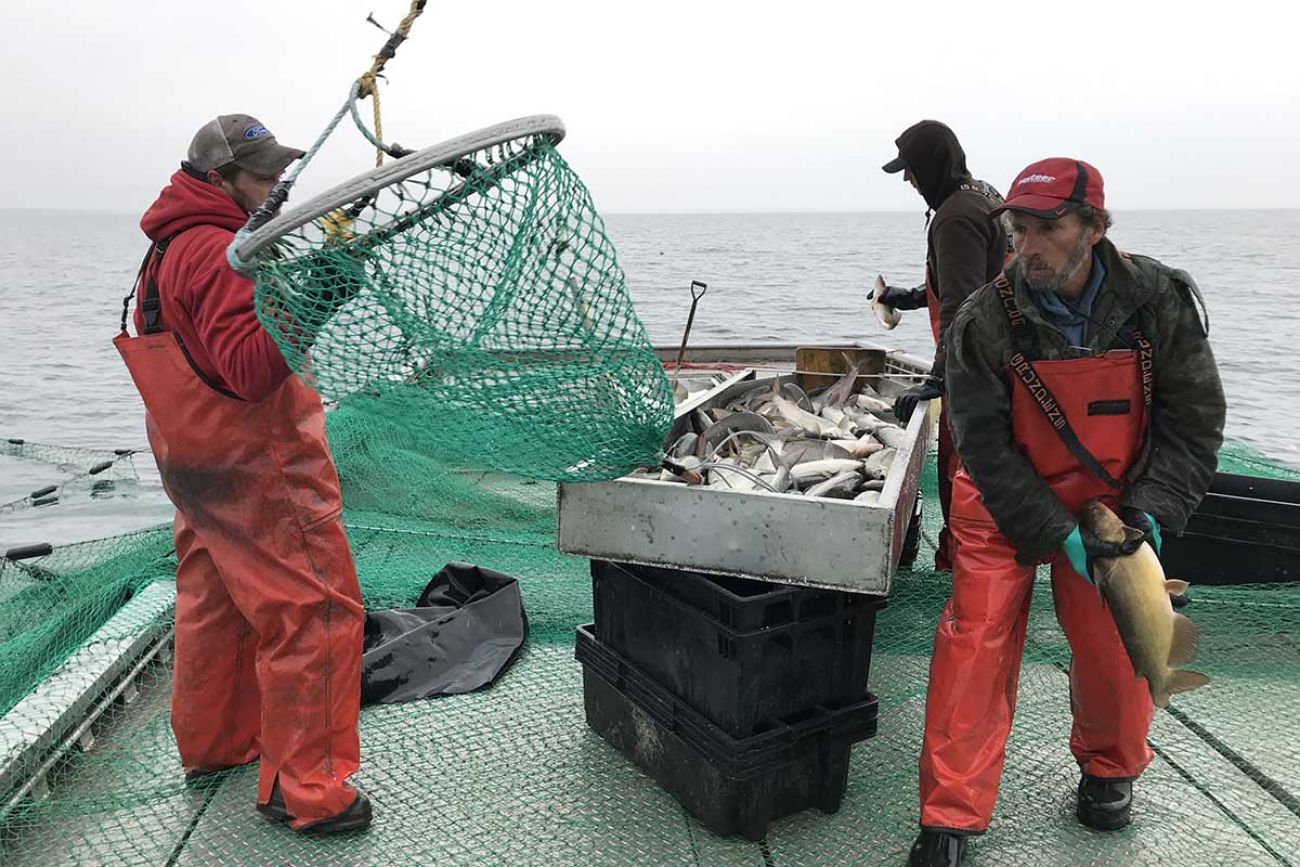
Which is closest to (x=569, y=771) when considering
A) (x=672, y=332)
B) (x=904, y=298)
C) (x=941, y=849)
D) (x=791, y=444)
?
(x=941, y=849)

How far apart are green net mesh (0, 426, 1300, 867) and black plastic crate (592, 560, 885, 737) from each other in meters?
0.42

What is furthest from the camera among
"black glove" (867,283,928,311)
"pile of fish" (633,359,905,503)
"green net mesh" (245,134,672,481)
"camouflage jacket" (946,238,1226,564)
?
"black glove" (867,283,928,311)

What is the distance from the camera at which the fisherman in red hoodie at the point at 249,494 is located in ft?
9.52

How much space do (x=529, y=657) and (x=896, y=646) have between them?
1.63 m

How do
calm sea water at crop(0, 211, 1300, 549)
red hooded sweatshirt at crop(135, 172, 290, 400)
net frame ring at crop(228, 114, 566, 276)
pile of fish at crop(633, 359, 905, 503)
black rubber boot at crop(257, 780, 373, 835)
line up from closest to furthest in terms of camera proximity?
net frame ring at crop(228, 114, 566, 276) → red hooded sweatshirt at crop(135, 172, 290, 400) → black rubber boot at crop(257, 780, 373, 835) → pile of fish at crop(633, 359, 905, 503) → calm sea water at crop(0, 211, 1300, 549)

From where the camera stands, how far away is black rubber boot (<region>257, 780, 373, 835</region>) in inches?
124

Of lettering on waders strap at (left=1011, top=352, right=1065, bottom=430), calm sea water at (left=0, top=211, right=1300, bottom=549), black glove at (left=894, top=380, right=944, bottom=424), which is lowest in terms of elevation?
calm sea water at (left=0, top=211, right=1300, bottom=549)

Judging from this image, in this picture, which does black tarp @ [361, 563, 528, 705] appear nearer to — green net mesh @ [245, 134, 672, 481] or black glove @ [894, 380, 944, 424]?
green net mesh @ [245, 134, 672, 481]

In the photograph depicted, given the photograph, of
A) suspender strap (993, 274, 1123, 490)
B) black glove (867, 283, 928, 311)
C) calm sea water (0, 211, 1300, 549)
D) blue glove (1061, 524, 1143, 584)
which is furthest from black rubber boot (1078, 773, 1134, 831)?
calm sea water (0, 211, 1300, 549)

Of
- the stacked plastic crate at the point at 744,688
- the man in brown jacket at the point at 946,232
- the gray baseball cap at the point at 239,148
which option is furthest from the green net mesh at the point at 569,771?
the man in brown jacket at the point at 946,232

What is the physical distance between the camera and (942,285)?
4.46m

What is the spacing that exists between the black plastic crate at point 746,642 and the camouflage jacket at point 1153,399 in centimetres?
59

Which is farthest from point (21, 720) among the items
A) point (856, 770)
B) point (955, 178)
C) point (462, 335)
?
point (955, 178)

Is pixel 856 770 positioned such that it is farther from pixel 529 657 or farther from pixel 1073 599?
pixel 529 657
